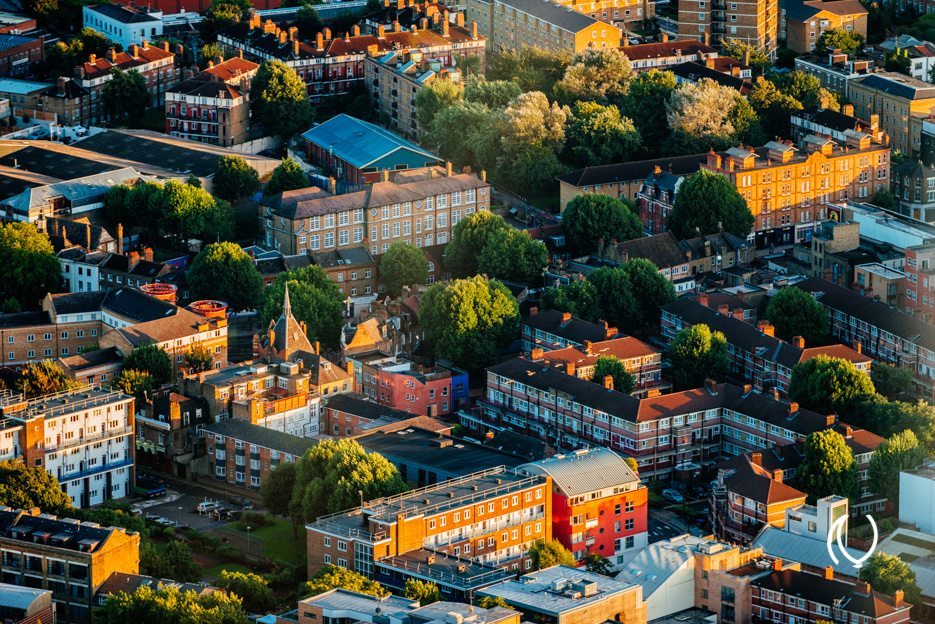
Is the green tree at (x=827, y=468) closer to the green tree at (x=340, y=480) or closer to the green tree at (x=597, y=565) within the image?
the green tree at (x=597, y=565)

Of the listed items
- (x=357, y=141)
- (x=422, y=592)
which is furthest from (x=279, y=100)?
(x=422, y=592)

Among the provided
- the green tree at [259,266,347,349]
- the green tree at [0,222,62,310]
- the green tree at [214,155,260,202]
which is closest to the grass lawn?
the green tree at [259,266,347,349]

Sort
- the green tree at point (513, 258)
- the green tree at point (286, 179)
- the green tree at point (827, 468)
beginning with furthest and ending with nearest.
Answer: the green tree at point (286, 179) → the green tree at point (513, 258) → the green tree at point (827, 468)

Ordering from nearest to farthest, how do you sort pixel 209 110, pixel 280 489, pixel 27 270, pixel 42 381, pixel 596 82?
pixel 280 489, pixel 42 381, pixel 27 270, pixel 209 110, pixel 596 82

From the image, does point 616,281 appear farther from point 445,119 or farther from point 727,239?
point 445,119

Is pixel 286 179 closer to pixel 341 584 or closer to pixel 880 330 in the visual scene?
pixel 880 330

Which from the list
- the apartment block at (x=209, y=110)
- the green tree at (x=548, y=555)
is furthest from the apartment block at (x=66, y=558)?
the apartment block at (x=209, y=110)

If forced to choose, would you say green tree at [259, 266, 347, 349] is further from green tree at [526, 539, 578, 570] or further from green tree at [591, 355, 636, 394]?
green tree at [526, 539, 578, 570]
